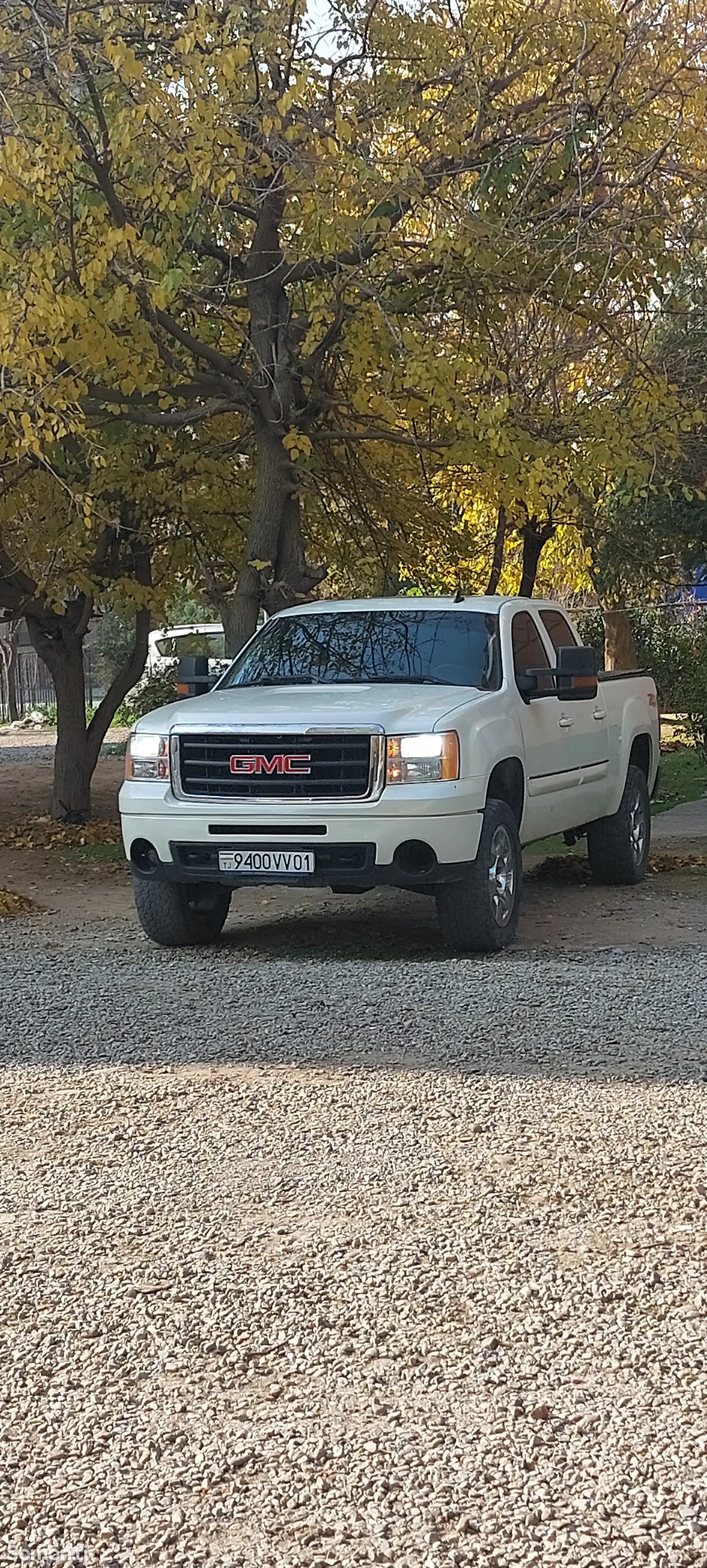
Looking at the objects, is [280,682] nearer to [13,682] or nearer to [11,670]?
[11,670]

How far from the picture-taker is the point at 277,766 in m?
8.62

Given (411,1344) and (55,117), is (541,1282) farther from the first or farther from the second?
(55,117)

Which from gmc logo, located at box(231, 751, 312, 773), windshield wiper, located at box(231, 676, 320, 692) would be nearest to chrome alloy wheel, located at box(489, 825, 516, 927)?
gmc logo, located at box(231, 751, 312, 773)

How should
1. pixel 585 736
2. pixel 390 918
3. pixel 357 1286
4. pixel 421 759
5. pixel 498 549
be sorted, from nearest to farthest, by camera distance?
pixel 357 1286
pixel 421 759
pixel 390 918
pixel 585 736
pixel 498 549

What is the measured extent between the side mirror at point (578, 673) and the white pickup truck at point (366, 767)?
1 cm

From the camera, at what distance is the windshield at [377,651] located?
31.3 ft

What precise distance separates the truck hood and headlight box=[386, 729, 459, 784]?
57 mm

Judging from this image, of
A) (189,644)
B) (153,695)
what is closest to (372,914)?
(153,695)

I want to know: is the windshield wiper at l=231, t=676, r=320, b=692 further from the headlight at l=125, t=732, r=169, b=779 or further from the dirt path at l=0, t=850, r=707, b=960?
the dirt path at l=0, t=850, r=707, b=960

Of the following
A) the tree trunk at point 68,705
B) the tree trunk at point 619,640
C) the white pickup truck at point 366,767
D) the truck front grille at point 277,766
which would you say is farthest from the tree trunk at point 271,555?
the tree trunk at point 619,640

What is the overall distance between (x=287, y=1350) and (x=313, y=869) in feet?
15.7

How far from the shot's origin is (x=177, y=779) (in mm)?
8898

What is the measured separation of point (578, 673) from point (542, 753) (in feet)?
1.66

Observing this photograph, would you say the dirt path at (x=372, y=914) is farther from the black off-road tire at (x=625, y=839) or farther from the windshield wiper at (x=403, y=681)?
the windshield wiper at (x=403, y=681)
